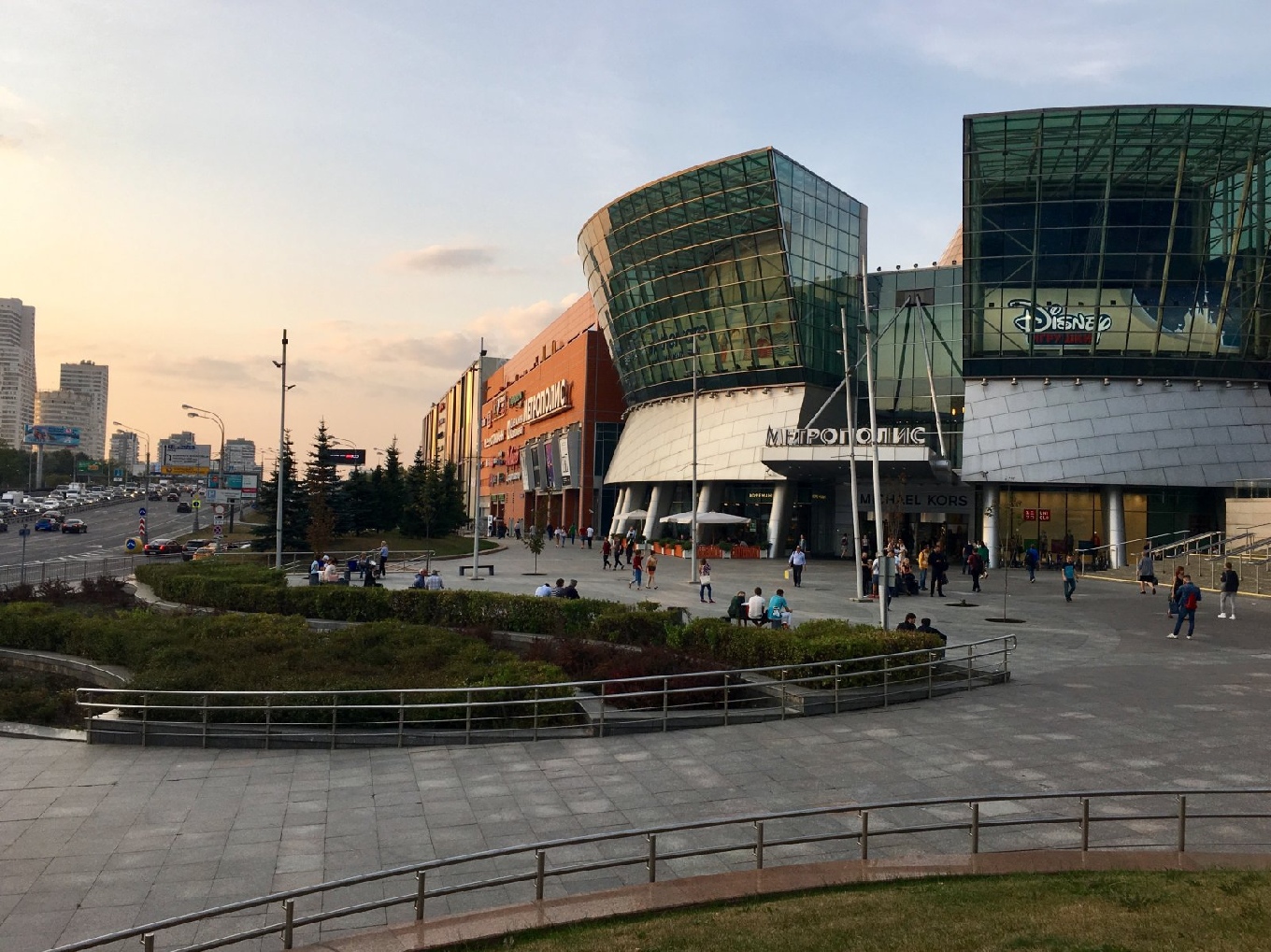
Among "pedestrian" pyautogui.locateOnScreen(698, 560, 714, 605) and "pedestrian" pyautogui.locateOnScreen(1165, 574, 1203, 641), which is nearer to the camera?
"pedestrian" pyautogui.locateOnScreen(1165, 574, 1203, 641)

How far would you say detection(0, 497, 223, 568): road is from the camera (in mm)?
55625

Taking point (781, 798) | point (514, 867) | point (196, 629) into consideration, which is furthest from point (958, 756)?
point (196, 629)

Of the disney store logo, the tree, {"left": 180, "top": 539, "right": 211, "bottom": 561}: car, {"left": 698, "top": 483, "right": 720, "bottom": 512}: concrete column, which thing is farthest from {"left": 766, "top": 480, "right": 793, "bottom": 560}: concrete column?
{"left": 180, "top": 539, "right": 211, "bottom": 561}: car

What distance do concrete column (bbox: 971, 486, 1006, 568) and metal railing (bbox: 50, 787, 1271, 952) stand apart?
44.3 m

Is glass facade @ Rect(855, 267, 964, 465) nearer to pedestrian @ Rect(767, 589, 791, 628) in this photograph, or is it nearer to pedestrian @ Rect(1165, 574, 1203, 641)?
pedestrian @ Rect(1165, 574, 1203, 641)

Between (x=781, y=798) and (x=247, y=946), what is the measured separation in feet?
20.5

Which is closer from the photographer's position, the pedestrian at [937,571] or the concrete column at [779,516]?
the pedestrian at [937,571]

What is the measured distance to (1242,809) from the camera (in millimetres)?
11000

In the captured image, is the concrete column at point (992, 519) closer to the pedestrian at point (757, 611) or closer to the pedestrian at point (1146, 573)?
the pedestrian at point (1146, 573)

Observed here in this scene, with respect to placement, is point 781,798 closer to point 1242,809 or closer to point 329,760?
point 1242,809

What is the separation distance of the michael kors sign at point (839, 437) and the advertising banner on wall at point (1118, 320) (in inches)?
380

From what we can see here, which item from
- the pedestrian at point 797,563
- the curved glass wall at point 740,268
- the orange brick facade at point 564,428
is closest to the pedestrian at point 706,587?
Answer: the pedestrian at point 797,563

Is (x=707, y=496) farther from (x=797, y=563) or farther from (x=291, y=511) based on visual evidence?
(x=291, y=511)

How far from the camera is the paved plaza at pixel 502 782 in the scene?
942 cm
